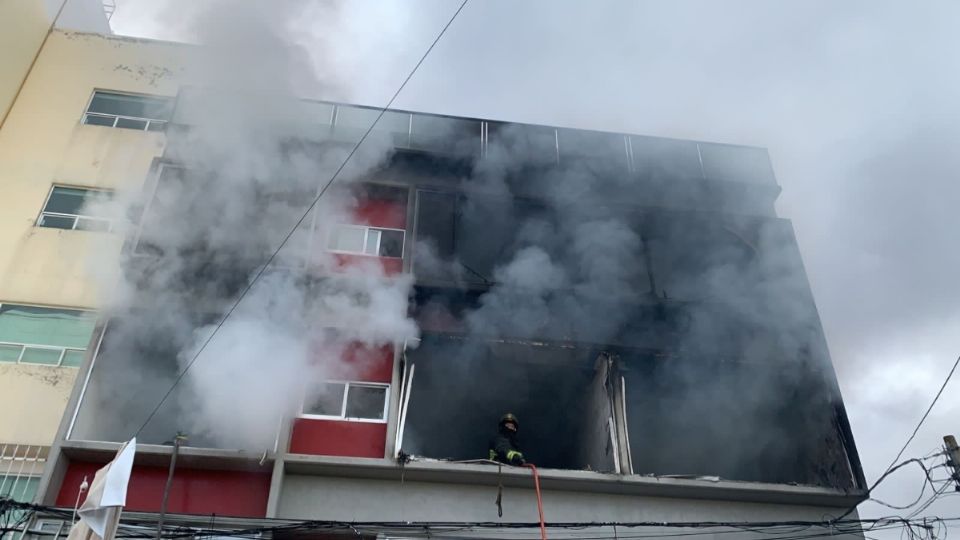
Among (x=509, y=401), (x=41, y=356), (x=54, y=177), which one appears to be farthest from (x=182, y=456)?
(x=54, y=177)

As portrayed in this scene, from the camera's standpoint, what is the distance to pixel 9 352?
A: 39.0 ft

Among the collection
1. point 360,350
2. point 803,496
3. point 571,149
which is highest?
point 571,149

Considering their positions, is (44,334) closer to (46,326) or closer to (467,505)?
(46,326)

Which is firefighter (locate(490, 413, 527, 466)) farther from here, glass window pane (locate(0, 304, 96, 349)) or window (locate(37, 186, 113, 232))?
window (locate(37, 186, 113, 232))

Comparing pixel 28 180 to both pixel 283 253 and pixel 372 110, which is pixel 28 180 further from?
pixel 372 110

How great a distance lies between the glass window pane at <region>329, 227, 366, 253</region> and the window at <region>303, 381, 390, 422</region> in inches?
101

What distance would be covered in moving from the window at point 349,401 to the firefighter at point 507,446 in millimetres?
1700

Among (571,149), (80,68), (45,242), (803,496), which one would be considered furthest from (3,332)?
(803,496)

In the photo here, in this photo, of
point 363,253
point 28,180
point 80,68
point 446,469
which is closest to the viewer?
point 446,469

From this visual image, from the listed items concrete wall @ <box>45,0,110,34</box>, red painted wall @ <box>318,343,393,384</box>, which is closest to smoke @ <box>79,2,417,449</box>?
red painted wall @ <box>318,343,393,384</box>

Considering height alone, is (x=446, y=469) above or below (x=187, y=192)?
below

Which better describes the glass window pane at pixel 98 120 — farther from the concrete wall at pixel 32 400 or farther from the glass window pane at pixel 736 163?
the glass window pane at pixel 736 163

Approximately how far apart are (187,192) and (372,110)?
370 cm

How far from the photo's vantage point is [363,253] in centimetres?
1314
